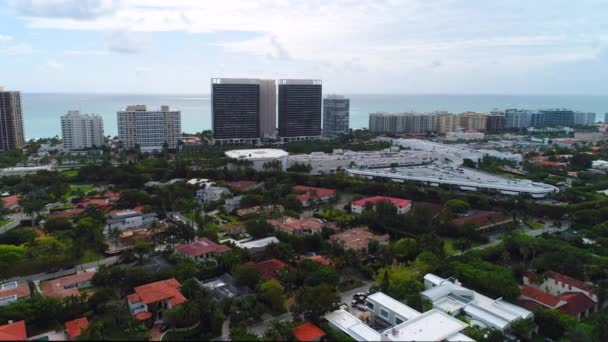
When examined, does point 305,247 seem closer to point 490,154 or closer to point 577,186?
point 577,186

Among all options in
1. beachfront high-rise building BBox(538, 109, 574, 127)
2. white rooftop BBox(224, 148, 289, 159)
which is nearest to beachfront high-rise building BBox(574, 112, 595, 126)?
beachfront high-rise building BBox(538, 109, 574, 127)

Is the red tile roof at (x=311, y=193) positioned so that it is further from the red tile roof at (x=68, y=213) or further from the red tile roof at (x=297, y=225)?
the red tile roof at (x=68, y=213)

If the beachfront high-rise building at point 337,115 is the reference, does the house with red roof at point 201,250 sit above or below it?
below

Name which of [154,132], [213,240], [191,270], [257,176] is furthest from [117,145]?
[191,270]

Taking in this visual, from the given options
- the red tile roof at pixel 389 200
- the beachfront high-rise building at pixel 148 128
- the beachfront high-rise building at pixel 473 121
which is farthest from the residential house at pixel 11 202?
the beachfront high-rise building at pixel 473 121

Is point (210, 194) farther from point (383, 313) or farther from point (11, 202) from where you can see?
point (383, 313)

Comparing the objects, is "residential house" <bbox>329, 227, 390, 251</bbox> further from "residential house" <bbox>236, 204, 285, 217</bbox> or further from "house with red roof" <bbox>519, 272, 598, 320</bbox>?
"house with red roof" <bbox>519, 272, 598, 320</bbox>
